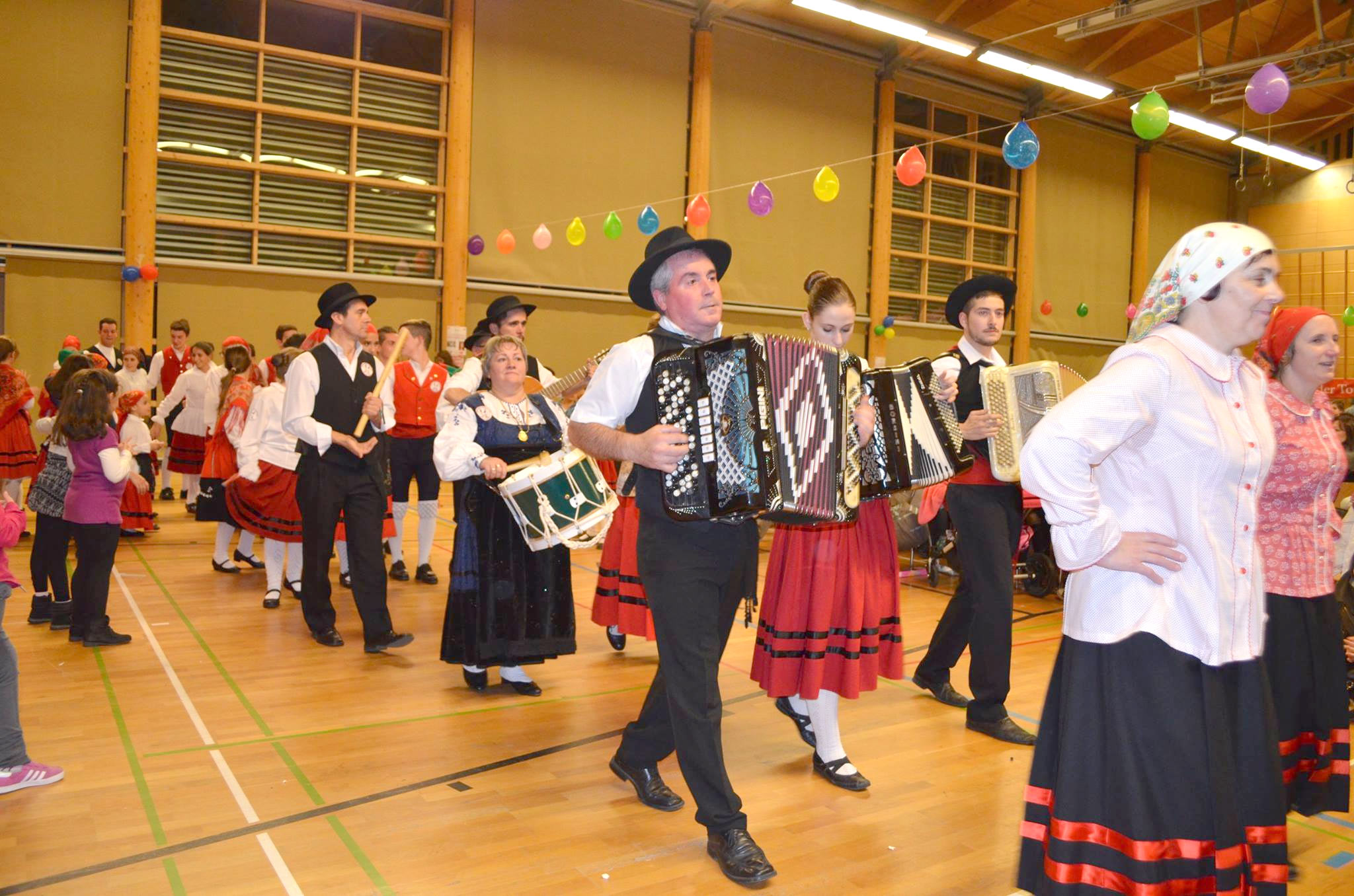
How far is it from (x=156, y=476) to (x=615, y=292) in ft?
18.0

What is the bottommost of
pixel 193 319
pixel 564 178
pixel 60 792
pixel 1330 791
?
pixel 60 792

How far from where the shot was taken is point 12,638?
5.07 meters

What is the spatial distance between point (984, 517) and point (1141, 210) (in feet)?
53.7

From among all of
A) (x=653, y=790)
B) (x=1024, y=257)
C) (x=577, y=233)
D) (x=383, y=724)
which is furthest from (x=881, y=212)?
(x=653, y=790)

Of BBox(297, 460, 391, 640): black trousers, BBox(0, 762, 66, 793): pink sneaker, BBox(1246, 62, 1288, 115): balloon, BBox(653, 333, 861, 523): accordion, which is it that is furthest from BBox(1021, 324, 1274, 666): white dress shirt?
BBox(1246, 62, 1288, 115): balloon

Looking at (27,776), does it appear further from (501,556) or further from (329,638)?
(329,638)

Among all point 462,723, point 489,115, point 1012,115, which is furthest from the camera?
point 1012,115

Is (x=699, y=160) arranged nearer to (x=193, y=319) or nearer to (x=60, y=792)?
(x=193, y=319)

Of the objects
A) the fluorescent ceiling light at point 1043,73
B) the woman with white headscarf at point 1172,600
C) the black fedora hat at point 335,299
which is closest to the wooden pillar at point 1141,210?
the fluorescent ceiling light at point 1043,73

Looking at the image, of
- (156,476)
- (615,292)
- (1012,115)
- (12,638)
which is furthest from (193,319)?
(1012,115)

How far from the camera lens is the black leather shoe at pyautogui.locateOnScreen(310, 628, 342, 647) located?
17.0 feet

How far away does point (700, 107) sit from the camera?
42.1 feet

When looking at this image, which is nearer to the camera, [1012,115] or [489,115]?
[489,115]

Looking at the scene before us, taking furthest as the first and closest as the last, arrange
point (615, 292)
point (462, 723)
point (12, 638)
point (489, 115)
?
point (615, 292)
point (489, 115)
point (12, 638)
point (462, 723)
